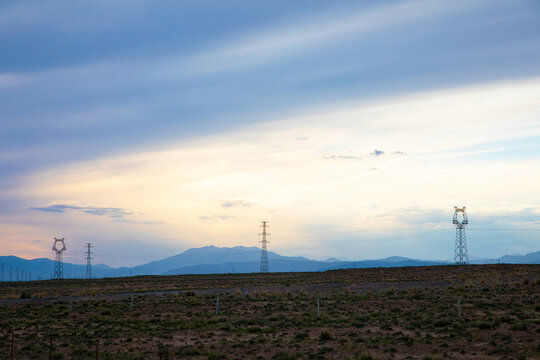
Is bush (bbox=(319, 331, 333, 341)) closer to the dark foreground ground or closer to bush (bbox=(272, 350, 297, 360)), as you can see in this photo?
the dark foreground ground

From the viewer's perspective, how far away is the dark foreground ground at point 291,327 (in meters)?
31.5

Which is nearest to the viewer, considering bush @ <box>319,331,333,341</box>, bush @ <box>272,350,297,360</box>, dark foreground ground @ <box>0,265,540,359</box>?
bush @ <box>272,350,297,360</box>

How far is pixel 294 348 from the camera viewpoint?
107 ft

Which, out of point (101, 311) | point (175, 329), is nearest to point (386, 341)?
point (175, 329)

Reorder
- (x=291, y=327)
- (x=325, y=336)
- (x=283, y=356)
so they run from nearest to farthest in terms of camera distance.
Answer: (x=283, y=356)
(x=325, y=336)
(x=291, y=327)

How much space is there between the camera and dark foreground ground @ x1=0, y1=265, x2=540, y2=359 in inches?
1239

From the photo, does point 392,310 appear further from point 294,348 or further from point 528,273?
point 528,273

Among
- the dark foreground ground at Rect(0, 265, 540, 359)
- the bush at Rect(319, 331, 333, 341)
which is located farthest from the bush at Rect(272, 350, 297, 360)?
the bush at Rect(319, 331, 333, 341)

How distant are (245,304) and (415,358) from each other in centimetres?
2994

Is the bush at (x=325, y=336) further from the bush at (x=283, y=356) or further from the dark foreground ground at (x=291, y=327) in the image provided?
the bush at (x=283, y=356)

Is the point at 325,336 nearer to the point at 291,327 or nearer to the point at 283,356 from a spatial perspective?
the point at 291,327

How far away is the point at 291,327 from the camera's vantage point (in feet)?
132

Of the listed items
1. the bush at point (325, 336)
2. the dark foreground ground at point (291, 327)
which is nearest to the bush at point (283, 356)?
the dark foreground ground at point (291, 327)

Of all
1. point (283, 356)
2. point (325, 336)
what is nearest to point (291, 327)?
point (325, 336)
